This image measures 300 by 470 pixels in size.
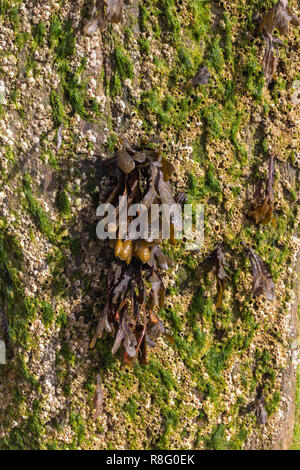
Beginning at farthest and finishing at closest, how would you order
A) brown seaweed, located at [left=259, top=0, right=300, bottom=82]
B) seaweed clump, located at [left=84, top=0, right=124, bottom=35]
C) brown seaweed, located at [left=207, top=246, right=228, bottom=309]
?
brown seaweed, located at [left=207, top=246, right=228, bottom=309] < brown seaweed, located at [left=259, top=0, right=300, bottom=82] < seaweed clump, located at [left=84, top=0, right=124, bottom=35]

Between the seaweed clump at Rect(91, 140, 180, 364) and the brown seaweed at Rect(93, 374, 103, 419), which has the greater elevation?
the seaweed clump at Rect(91, 140, 180, 364)

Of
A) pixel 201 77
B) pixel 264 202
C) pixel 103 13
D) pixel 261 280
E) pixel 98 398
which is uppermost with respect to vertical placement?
pixel 103 13

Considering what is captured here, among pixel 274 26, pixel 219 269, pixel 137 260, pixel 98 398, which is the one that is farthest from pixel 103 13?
pixel 98 398

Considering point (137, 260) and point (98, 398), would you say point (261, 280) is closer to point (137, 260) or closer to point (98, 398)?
point (137, 260)

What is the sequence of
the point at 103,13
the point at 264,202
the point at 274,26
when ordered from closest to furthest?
1. the point at 103,13
2. the point at 274,26
3. the point at 264,202

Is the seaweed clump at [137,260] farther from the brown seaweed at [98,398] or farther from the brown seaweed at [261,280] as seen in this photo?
the brown seaweed at [261,280]

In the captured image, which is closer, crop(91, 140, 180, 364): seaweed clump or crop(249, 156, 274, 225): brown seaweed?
crop(91, 140, 180, 364): seaweed clump

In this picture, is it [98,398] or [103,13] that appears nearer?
[103,13]

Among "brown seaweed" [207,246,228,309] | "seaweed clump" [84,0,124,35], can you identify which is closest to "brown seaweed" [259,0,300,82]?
"seaweed clump" [84,0,124,35]

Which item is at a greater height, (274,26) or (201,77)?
(274,26)

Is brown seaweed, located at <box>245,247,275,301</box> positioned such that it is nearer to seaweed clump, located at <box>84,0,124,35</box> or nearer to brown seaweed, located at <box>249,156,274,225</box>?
brown seaweed, located at <box>249,156,274,225</box>
